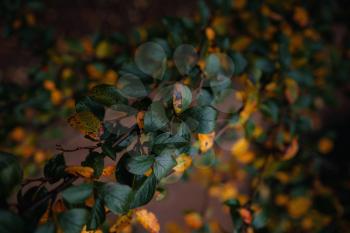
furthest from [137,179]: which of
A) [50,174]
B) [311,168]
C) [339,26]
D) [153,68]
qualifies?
[339,26]

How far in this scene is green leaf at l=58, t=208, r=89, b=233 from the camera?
24.4 inches

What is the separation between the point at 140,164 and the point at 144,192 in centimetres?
6

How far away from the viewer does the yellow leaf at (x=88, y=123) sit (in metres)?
0.68

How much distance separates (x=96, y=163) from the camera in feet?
2.22

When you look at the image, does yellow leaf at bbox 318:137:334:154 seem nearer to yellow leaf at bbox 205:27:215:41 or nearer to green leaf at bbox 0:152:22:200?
yellow leaf at bbox 205:27:215:41

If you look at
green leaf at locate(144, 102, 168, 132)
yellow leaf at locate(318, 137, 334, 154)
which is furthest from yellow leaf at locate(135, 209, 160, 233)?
yellow leaf at locate(318, 137, 334, 154)

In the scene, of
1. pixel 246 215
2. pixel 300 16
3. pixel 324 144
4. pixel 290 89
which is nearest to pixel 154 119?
pixel 246 215

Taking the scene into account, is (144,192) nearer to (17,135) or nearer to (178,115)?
Result: (178,115)

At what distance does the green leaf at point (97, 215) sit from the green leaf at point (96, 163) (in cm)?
6

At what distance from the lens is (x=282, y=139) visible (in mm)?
1244

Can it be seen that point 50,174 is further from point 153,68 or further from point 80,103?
point 153,68

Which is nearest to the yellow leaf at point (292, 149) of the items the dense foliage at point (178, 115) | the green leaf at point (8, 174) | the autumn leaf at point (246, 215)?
the dense foliage at point (178, 115)

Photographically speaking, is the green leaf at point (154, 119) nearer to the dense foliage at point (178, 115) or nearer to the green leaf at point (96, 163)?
the dense foliage at point (178, 115)

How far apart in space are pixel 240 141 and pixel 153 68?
47cm
